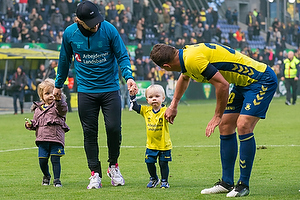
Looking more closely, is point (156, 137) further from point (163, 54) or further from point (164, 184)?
point (163, 54)

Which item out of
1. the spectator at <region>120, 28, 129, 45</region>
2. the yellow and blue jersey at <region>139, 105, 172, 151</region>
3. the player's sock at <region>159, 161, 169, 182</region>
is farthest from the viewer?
the spectator at <region>120, 28, 129, 45</region>

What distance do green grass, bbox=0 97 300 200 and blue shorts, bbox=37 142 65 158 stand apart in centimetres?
39

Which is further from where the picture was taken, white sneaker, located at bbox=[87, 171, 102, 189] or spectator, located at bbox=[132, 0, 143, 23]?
spectator, located at bbox=[132, 0, 143, 23]

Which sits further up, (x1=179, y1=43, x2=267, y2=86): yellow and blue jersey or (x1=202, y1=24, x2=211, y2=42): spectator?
(x1=179, y1=43, x2=267, y2=86): yellow and blue jersey

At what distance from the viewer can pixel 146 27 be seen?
34406 mm

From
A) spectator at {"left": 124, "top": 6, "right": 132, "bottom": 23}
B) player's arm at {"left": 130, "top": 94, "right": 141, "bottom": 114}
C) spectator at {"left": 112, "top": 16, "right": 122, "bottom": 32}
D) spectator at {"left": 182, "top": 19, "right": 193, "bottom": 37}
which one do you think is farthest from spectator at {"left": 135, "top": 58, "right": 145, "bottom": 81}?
player's arm at {"left": 130, "top": 94, "right": 141, "bottom": 114}

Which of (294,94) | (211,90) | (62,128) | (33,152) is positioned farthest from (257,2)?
(62,128)

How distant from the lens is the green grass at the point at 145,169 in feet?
20.9

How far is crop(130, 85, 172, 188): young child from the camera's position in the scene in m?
6.84

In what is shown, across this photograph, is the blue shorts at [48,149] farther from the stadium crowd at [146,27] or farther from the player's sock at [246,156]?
the stadium crowd at [146,27]

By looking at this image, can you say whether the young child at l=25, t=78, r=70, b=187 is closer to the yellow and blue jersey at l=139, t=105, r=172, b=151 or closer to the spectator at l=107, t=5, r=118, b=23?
the yellow and blue jersey at l=139, t=105, r=172, b=151

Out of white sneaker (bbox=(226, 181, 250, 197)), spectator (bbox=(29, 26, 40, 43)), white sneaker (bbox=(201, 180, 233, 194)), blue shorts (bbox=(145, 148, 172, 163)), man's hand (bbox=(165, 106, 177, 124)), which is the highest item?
man's hand (bbox=(165, 106, 177, 124))

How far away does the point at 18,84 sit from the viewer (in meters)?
22.6

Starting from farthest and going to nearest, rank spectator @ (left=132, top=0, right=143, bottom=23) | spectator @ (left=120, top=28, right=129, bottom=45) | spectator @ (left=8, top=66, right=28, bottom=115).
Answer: spectator @ (left=132, top=0, right=143, bottom=23) → spectator @ (left=120, top=28, right=129, bottom=45) → spectator @ (left=8, top=66, right=28, bottom=115)
